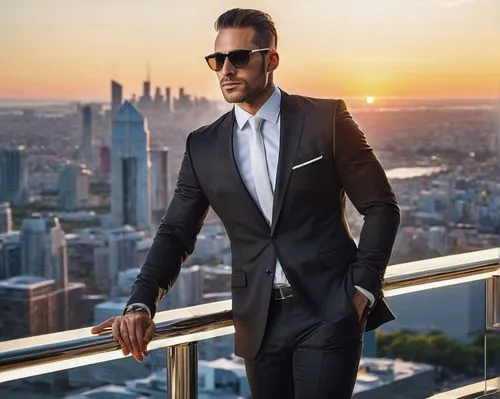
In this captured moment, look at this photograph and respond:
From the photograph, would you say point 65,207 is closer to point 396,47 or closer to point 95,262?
point 95,262

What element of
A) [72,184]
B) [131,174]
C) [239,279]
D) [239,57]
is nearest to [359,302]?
[239,279]

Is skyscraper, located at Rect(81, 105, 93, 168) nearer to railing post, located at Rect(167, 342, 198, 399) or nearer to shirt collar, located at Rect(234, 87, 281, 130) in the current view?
railing post, located at Rect(167, 342, 198, 399)

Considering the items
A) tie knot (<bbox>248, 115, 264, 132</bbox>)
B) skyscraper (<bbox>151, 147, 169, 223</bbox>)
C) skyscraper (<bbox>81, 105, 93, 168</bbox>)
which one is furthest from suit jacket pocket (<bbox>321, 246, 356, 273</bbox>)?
skyscraper (<bbox>81, 105, 93, 168</bbox>)

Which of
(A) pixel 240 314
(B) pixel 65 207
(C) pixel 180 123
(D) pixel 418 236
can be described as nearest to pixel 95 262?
(B) pixel 65 207

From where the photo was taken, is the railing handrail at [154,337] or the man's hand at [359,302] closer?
the railing handrail at [154,337]

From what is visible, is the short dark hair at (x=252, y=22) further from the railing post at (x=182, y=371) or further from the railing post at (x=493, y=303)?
the railing post at (x=493, y=303)

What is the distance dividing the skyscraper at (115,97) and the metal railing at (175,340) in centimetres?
820

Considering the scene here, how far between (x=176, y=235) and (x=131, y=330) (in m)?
0.26

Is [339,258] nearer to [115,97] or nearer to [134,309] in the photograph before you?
[134,309]

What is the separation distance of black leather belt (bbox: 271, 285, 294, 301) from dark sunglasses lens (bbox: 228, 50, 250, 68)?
479mm

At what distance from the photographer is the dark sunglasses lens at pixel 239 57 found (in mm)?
1966

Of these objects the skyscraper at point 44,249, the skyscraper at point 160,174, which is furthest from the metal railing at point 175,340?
Result: the skyscraper at point 44,249

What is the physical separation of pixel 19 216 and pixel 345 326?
8.76m

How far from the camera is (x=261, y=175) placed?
199 cm
